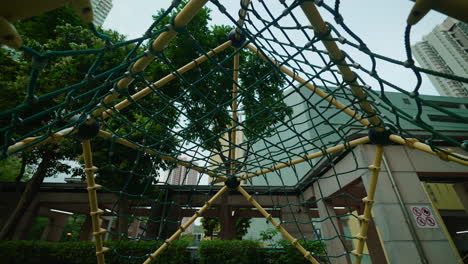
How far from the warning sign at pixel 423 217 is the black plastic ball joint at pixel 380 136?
3.98 m

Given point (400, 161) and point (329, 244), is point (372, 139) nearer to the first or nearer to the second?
point (400, 161)

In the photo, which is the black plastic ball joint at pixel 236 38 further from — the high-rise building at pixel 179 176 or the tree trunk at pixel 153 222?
the tree trunk at pixel 153 222

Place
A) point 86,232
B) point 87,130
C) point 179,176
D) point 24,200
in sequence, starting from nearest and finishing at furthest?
1. point 87,130
2. point 24,200
3. point 86,232
4. point 179,176

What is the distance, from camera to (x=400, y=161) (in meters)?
5.27

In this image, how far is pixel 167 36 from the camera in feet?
4.02

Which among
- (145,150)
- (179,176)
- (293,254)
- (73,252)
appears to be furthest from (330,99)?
(179,176)

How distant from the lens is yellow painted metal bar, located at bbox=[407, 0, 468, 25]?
553 mm

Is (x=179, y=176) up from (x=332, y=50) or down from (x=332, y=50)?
up

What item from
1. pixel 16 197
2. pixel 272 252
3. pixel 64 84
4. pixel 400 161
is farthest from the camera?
pixel 16 197

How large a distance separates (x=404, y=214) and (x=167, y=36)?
5.71m

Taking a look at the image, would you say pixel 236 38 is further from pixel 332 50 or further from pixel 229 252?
pixel 229 252

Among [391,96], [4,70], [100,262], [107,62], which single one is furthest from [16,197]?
[391,96]

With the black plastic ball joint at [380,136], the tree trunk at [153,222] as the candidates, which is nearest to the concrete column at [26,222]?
the tree trunk at [153,222]

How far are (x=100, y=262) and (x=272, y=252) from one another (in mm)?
5857
